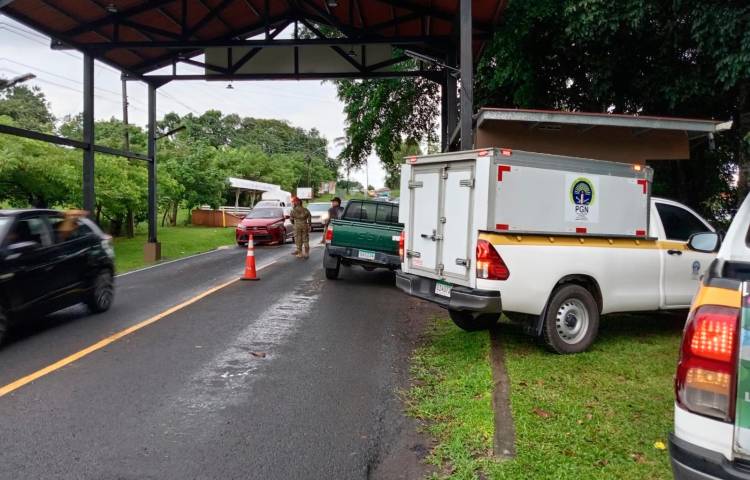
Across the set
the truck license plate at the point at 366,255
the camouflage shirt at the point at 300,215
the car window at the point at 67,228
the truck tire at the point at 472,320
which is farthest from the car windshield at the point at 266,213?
the truck tire at the point at 472,320

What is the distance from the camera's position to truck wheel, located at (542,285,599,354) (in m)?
6.47

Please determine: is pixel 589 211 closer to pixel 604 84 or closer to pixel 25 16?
pixel 604 84

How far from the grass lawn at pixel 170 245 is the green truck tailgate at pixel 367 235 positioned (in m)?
6.30

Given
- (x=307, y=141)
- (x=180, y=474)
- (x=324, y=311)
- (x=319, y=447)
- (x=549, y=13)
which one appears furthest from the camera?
(x=307, y=141)

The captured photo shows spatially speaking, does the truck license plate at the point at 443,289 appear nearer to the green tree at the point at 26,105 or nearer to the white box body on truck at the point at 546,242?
the white box body on truck at the point at 546,242

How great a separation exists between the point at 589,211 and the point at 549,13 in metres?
7.00

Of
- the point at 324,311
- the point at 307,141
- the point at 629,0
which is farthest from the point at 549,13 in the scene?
the point at 307,141

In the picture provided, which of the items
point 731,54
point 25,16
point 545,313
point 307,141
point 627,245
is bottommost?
point 545,313

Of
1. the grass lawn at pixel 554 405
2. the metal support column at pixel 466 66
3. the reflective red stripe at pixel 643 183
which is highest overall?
the metal support column at pixel 466 66

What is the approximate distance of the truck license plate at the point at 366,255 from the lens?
12203 mm

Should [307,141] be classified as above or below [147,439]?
above

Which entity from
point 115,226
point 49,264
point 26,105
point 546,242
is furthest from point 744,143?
point 26,105

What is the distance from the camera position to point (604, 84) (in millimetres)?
12805

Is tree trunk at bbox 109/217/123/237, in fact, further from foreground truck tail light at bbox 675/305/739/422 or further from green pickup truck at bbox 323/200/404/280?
foreground truck tail light at bbox 675/305/739/422
